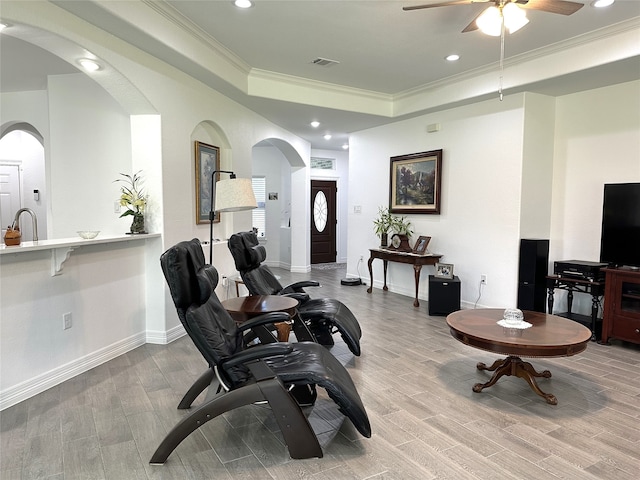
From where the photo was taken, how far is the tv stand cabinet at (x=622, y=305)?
3873mm

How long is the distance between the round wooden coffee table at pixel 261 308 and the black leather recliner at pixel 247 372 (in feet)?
0.95

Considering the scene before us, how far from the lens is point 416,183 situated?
6246 mm

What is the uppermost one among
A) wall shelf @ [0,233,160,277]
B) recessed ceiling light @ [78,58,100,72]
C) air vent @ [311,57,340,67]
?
air vent @ [311,57,340,67]

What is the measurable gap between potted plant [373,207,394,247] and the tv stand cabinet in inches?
121

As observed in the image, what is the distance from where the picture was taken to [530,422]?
2.59m

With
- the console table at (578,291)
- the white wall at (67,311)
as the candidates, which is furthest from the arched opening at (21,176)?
the console table at (578,291)

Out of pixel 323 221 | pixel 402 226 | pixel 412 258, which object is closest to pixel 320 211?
pixel 323 221

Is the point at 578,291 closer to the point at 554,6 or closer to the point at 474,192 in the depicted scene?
the point at 474,192

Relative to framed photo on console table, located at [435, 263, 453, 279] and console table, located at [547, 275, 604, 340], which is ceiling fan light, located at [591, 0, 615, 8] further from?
framed photo on console table, located at [435, 263, 453, 279]

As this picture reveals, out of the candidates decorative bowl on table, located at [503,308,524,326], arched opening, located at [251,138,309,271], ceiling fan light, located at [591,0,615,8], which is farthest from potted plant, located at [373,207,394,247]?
ceiling fan light, located at [591,0,615,8]

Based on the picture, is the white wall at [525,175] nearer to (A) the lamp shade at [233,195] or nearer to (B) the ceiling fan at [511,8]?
(B) the ceiling fan at [511,8]

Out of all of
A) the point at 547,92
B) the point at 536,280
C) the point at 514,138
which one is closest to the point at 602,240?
the point at 536,280

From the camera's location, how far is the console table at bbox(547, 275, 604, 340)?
13.7 ft

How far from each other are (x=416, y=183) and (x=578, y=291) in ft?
8.73
